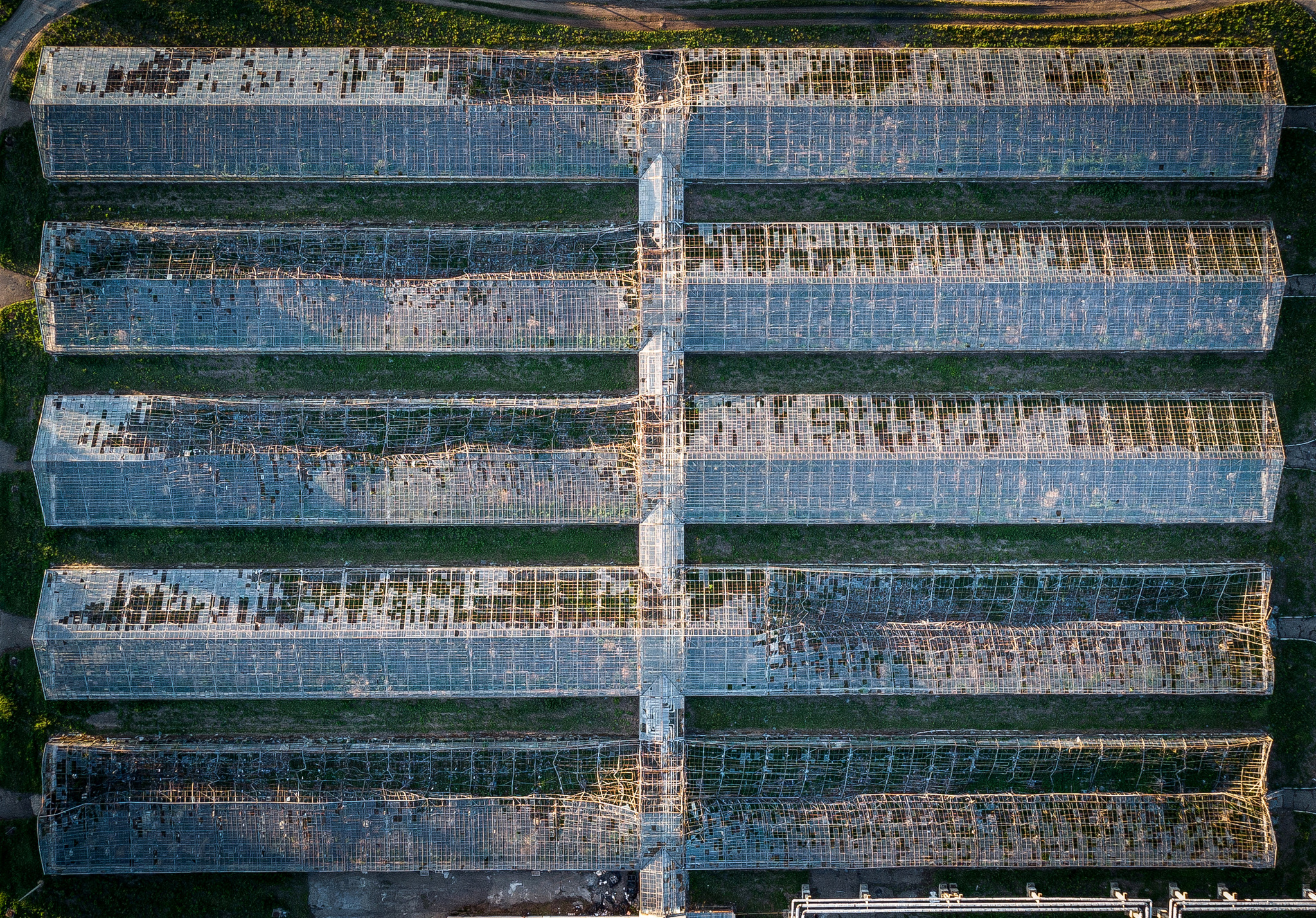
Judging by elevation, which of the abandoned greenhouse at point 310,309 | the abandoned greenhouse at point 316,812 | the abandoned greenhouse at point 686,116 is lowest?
the abandoned greenhouse at point 316,812

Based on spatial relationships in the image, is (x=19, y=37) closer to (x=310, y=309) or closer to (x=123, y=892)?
(x=310, y=309)

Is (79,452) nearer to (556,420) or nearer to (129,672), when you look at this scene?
(129,672)

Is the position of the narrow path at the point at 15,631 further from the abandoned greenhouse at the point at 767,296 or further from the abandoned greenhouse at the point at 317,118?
the abandoned greenhouse at the point at 317,118

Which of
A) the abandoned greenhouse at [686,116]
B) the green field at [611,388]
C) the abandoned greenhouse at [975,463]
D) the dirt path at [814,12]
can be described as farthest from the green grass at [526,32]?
the abandoned greenhouse at [975,463]

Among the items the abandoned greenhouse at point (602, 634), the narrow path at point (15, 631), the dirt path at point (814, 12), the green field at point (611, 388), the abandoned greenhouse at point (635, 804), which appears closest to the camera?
the abandoned greenhouse at point (602, 634)

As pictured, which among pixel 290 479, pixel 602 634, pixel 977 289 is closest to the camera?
pixel 602 634

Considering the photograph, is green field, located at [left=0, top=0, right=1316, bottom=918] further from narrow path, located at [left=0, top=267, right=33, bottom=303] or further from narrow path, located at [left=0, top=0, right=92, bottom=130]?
narrow path, located at [left=0, top=0, right=92, bottom=130]

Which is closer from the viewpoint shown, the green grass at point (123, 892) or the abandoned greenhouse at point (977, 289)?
the abandoned greenhouse at point (977, 289)

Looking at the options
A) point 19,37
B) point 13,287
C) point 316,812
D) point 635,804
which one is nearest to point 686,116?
point 635,804
